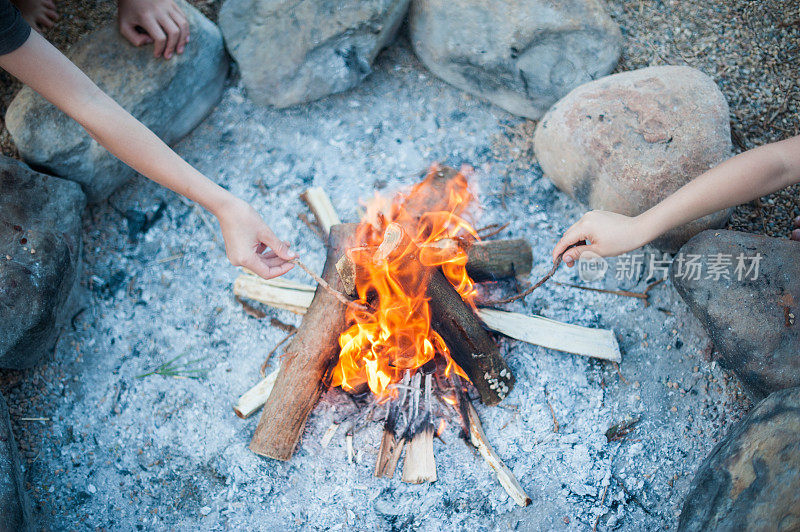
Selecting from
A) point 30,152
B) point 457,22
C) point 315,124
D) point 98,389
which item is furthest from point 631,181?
point 30,152

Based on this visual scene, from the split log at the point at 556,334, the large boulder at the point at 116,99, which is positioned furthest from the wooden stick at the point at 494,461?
the large boulder at the point at 116,99

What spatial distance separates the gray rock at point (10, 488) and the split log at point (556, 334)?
2072 mm

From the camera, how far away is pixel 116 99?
2.63 m

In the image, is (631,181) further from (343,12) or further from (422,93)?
(343,12)

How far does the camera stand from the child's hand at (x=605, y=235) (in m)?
2.10

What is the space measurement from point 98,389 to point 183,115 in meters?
1.56

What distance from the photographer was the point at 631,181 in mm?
2494

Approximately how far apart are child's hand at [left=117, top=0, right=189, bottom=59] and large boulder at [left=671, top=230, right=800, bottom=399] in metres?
2.79

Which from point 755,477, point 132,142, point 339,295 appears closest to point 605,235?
point 755,477

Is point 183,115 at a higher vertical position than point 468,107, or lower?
higher

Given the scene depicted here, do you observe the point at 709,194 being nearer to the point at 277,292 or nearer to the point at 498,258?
the point at 498,258

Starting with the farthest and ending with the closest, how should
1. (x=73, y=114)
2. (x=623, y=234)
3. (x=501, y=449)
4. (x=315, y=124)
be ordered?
(x=315, y=124) < (x=501, y=449) < (x=623, y=234) < (x=73, y=114)

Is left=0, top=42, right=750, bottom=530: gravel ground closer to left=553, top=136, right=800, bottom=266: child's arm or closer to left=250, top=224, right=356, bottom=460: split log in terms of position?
left=250, top=224, right=356, bottom=460: split log

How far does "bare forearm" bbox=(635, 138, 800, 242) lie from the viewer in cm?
203
